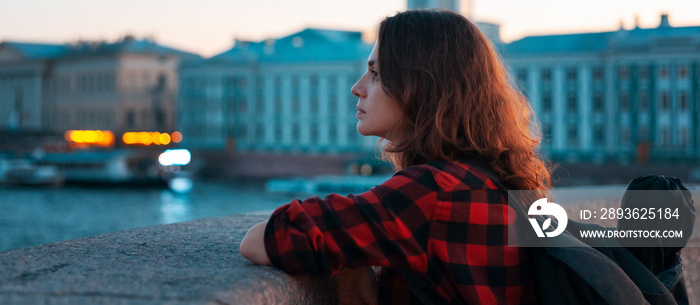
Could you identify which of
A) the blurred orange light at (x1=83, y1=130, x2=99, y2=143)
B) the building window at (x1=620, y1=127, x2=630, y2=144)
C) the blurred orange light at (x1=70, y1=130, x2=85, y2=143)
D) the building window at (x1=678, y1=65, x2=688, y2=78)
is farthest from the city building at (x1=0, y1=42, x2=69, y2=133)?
the building window at (x1=678, y1=65, x2=688, y2=78)

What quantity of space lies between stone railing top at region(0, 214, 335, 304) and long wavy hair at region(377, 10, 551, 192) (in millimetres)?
205

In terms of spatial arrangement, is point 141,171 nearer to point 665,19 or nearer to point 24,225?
point 24,225

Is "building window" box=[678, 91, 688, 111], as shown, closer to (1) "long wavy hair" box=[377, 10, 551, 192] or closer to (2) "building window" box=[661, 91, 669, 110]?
(2) "building window" box=[661, 91, 669, 110]

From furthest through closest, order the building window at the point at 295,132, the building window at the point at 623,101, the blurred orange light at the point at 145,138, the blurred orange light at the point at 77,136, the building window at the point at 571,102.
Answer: the blurred orange light at the point at 77,136 → the blurred orange light at the point at 145,138 → the building window at the point at 295,132 → the building window at the point at 571,102 → the building window at the point at 623,101

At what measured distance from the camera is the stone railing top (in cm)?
77

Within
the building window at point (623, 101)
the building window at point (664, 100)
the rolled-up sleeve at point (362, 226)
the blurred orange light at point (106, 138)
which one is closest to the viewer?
the rolled-up sleeve at point (362, 226)

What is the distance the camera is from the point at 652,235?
0.98 m

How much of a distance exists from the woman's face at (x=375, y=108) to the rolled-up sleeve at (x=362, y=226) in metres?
0.11

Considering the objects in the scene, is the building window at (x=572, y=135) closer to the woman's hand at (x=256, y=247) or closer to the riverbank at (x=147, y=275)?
the riverbank at (x=147, y=275)

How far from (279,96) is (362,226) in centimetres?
2967

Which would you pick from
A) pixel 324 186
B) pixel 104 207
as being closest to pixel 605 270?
pixel 324 186

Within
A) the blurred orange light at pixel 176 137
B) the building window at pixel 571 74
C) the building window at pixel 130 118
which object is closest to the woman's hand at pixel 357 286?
the building window at pixel 571 74

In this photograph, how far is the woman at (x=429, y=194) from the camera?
2.86 feet

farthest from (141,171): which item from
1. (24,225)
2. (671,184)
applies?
(671,184)
